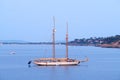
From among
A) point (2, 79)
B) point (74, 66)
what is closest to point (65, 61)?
point (74, 66)

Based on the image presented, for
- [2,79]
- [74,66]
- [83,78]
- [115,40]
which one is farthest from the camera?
[115,40]

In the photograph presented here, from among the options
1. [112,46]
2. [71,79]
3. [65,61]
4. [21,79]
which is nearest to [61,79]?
[71,79]

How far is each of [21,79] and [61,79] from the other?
11.9 feet

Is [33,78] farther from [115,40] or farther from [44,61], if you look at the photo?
[115,40]

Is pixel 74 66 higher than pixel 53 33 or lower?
lower

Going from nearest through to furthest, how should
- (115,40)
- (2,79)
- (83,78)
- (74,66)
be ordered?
1. (2,79)
2. (83,78)
3. (74,66)
4. (115,40)

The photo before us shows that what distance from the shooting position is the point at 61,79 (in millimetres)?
41688

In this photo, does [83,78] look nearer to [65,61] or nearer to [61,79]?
[61,79]

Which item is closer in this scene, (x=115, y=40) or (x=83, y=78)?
(x=83, y=78)

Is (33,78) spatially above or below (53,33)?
below

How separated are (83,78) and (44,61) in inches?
718

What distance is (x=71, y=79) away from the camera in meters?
41.9

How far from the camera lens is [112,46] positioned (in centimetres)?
19062

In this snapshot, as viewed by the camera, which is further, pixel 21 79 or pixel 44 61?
pixel 44 61
